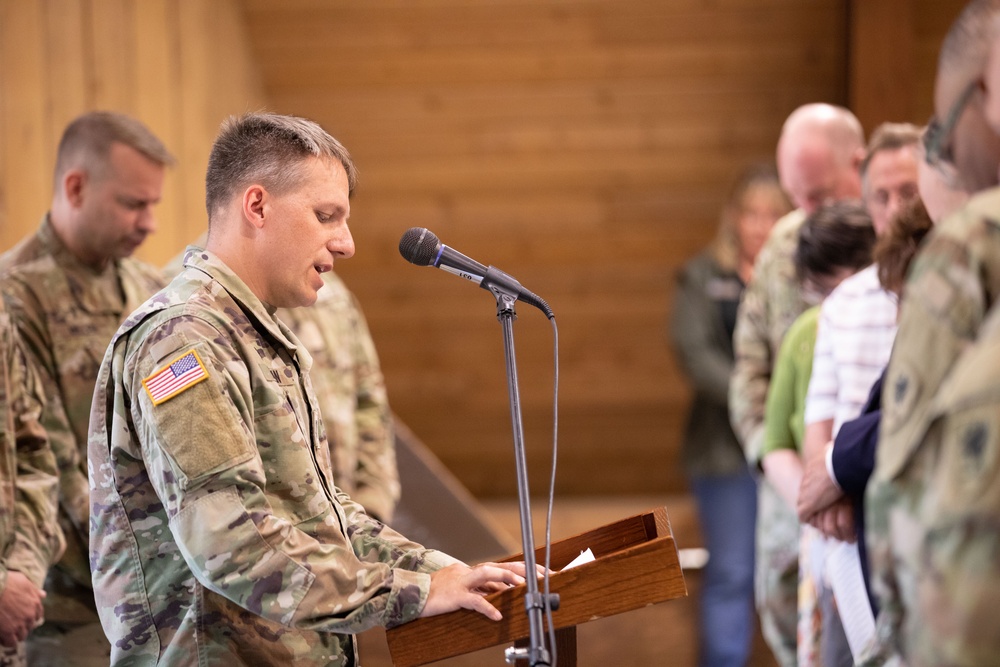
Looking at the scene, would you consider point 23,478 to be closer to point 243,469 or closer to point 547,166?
point 243,469

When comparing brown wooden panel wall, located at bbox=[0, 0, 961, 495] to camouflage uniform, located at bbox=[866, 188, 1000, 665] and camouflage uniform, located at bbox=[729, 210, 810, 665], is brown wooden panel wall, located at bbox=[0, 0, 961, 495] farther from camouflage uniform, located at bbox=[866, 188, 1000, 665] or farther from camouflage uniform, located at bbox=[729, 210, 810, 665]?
camouflage uniform, located at bbox=[866, 188, 1000, 665]

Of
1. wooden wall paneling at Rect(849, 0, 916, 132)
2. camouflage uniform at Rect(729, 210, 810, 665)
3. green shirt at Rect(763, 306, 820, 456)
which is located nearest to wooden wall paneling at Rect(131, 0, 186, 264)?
camouflage uniform at Rect(729, 210, 810, 665)

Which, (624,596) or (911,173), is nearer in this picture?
(624,596)

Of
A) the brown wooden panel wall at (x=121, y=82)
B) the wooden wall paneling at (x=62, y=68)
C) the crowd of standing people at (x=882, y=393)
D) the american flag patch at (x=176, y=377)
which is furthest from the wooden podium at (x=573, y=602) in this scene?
the wooden wall paneling at (x=62, y=68)

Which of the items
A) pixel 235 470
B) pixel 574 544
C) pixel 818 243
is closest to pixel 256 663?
pixel 235 470

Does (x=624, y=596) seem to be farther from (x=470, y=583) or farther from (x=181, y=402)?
(x=181, y=402)

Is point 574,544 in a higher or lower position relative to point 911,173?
lower

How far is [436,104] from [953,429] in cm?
437

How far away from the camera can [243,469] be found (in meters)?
1.54

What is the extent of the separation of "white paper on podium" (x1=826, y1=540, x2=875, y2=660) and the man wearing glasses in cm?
78

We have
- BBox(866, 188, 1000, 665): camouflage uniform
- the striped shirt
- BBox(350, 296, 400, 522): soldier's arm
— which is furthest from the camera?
BBox(350, 296, 400, 522): soldier's arm

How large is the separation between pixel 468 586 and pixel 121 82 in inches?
119

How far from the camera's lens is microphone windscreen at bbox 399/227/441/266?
1.69 metres

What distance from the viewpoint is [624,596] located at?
1533 millimetres
